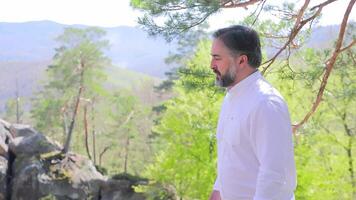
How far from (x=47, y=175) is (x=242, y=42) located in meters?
17.0

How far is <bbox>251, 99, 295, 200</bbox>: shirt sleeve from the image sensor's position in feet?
6.37

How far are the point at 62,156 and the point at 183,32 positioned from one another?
50.4ft

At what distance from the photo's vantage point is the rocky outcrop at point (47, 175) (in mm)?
18000

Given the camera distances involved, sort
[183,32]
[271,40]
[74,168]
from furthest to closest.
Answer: [74,168] < [271,40] < [183,32]

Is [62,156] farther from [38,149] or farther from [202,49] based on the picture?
[202,49]

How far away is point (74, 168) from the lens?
736 inches

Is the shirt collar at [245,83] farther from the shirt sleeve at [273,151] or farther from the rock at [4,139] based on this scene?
the rock at [4,139]

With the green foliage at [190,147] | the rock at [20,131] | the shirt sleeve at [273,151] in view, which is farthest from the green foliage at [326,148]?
the rock at [20,131]

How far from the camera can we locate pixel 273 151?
1.95 meters

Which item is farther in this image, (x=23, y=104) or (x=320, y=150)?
(x=23, y=104)

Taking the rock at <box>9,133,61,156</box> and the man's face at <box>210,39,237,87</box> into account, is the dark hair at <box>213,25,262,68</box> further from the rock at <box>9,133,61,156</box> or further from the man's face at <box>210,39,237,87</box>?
the rock at <box>9,133,61,156</box>

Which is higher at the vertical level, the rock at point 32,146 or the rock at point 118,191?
the rock at point 32,146

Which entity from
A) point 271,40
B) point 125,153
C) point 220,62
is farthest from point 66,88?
point 220,62

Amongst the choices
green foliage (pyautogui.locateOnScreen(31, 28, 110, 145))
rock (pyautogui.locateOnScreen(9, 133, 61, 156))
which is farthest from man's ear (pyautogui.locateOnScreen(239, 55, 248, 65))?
green foliage (pyautogui.locateOnScreen(31, 28, 110, 145))
